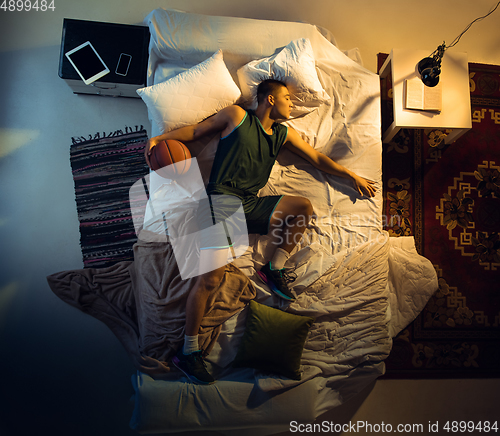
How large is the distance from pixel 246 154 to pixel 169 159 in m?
0.44

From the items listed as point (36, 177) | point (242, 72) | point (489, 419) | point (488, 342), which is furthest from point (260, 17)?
point (489, 419)

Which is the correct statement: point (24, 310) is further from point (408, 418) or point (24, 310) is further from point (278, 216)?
point (408, 418)

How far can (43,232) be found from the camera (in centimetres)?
203

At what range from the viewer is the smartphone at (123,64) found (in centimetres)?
187

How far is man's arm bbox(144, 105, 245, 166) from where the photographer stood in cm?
172

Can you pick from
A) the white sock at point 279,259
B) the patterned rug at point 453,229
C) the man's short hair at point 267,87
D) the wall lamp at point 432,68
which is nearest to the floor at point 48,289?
the patterned rug at point 453,229

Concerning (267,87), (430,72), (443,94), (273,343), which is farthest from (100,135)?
Answer: (443,94)

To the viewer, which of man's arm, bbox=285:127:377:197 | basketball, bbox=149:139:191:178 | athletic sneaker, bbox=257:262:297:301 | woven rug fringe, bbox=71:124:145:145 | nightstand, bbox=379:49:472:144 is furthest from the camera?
woven rug fringe, bbox=71:124:145:145

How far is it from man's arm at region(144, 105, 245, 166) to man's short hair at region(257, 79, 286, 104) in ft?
0.47

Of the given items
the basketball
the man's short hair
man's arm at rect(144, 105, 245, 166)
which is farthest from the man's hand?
the basketball

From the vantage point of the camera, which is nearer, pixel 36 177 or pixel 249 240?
pixel 249 240

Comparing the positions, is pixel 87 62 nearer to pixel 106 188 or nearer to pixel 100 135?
pixel 100 135

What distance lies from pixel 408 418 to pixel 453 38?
2.97 m

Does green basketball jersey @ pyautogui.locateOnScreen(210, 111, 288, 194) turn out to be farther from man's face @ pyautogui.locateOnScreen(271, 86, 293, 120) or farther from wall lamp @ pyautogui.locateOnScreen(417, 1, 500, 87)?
wall lamp @ pyautogui.locateOnScreen(417, 1, 500, 87)
